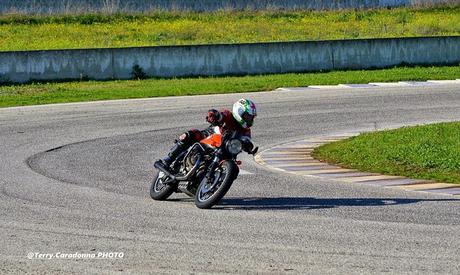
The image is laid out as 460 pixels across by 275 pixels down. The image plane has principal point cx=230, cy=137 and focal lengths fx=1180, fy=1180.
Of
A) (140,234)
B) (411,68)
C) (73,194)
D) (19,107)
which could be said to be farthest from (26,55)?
(140,234)

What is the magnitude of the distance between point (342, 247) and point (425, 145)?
748cm

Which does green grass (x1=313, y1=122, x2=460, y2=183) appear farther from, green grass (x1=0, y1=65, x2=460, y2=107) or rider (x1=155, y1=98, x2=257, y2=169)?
green grass (x1=0, y1=65, x2=460, y2=107)

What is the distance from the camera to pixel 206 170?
12.9 metres

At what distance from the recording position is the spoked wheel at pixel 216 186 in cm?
1230

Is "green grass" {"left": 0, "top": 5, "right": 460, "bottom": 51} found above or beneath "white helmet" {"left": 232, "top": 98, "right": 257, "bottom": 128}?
beneath

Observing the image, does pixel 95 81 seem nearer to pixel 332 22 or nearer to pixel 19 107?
pixel 19 107

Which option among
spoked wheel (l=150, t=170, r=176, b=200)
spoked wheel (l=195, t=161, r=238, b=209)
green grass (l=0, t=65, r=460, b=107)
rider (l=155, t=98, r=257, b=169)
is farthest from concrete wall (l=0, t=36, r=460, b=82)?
spoked wheel (l=195, t=161, r=238, b=209)

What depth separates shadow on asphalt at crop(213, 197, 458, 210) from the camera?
1257 cm

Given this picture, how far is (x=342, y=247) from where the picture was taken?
10000 millimetres

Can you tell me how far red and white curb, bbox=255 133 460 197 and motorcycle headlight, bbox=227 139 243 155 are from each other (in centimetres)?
241

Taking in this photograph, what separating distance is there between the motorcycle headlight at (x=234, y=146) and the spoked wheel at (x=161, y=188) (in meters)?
0.93

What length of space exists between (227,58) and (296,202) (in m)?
20.1

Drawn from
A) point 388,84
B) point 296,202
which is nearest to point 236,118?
point 296,202

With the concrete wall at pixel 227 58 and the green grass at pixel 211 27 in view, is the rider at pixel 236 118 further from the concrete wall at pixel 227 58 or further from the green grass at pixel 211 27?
the green grass at pixel 211 27
